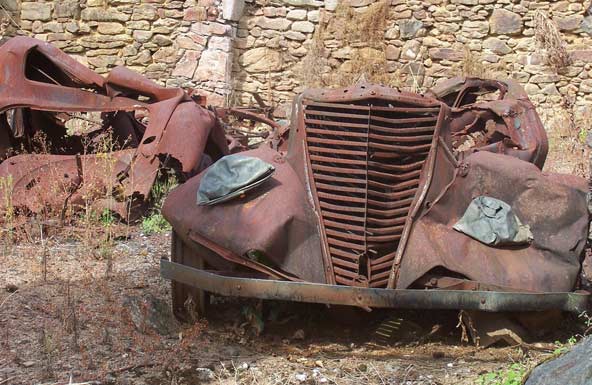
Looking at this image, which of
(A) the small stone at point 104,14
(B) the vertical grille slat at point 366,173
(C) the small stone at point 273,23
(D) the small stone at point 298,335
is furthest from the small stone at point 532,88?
(D) the small stone at point 298,335

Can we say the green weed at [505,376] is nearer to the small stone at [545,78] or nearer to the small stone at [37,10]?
the small stone at [545,78]

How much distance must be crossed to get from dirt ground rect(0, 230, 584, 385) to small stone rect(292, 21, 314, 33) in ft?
24.5

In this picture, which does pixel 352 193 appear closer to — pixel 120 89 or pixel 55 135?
pixel 120 89

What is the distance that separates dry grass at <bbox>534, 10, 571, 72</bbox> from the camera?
38.5ft

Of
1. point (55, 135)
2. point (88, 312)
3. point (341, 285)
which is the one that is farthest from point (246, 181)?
point (55, 135)

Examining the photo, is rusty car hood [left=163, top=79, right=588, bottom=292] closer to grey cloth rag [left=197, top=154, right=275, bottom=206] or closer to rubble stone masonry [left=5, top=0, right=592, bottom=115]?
grey cloth rag [left=197, top=154, right=275, bottom=206]

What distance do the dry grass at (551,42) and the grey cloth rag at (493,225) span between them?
7.73m

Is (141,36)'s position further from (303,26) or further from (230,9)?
Result: (303,26)

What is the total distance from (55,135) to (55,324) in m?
3.41

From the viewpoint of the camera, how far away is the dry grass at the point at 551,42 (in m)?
11.7

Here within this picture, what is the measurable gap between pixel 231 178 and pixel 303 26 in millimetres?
8157

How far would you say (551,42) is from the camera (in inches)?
462

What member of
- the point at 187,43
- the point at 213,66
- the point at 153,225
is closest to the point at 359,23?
the point at 213,66

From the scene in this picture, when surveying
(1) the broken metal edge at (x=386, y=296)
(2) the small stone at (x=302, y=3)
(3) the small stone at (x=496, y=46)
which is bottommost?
A: (1) the broken metal edge at (x=386, y=296)
